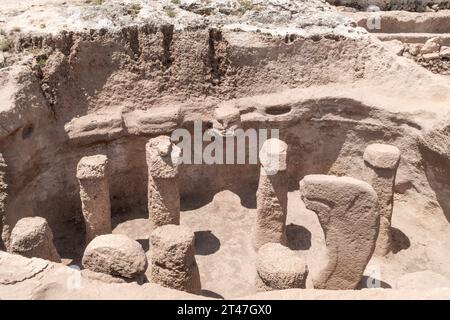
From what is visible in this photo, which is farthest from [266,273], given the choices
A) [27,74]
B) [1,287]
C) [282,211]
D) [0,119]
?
[27,74]

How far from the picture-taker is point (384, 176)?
7.42 m

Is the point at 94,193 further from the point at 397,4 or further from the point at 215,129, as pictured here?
the point at 397,4

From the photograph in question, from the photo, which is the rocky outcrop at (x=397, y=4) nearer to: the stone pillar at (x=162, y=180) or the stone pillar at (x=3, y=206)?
the stone pillar at (x=162, y=180)

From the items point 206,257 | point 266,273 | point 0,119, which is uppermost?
point 0,119

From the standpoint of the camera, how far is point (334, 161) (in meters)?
9.13

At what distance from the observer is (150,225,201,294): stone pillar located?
5.79 meters

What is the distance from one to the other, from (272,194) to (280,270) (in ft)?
7.58

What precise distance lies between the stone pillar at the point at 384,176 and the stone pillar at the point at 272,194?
1394mm

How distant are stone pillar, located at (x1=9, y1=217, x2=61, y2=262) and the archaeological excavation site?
0.04m

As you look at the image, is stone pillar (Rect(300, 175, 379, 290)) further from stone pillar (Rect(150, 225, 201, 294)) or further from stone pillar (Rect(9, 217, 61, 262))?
stone pillar (Rect(9, 217, 61, 262))

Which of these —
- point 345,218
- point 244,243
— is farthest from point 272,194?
point 345,218

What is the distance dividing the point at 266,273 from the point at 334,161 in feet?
13.9
